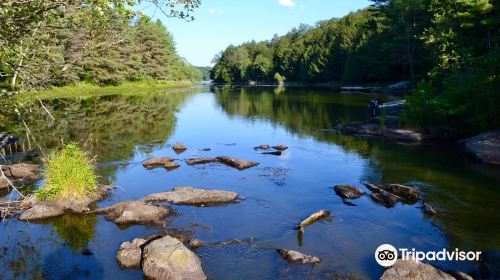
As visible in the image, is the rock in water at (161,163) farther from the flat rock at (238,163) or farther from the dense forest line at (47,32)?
the dense forest line at (47,32)

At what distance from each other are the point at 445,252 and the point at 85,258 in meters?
11.2

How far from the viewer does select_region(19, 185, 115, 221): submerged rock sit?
1633 centimetres

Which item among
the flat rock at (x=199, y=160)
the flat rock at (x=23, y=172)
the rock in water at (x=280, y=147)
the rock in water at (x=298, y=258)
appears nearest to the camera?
the rock in water at (x=298, y=258)

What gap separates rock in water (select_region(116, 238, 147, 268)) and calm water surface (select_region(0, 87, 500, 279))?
255mm

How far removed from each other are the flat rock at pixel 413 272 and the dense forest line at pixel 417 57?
21.5 metres

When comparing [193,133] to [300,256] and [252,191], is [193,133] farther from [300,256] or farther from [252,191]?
[300,256]

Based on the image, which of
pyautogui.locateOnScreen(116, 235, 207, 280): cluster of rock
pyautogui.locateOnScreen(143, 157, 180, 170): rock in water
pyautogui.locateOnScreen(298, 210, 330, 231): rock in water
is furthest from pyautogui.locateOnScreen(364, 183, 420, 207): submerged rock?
pyautogui.locateOnScreen(143, 157, 180, 170): rock in water

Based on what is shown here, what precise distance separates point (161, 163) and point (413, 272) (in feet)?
55.5

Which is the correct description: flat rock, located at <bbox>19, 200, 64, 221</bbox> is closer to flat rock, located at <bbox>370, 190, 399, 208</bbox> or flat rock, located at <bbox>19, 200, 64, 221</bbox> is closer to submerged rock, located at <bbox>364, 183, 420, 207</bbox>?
flat rock, located at <bbox>370, 190, 399, 208</bbox>

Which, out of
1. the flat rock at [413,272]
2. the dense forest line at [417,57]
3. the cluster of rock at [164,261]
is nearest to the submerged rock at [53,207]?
the cluster of rock at [164,261]

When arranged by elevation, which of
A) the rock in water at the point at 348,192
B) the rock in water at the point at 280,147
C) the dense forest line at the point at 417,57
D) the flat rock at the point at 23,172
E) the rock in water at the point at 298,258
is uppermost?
the dense forest line at the point at 417,57

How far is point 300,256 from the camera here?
42.4 feet

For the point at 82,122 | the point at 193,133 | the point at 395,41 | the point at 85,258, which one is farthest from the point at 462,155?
the point at 395,41

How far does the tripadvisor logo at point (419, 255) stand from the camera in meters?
13.0
